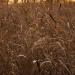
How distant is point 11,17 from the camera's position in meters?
3.28

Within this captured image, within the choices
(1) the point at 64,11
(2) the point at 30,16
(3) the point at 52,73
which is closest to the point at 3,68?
(3) the point at 52,73

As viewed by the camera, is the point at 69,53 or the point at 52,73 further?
the point at 69,53

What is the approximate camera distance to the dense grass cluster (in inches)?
95.1

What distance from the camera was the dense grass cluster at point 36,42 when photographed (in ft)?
7.93

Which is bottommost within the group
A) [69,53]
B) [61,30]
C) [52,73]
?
[52,73]

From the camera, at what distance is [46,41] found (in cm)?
262

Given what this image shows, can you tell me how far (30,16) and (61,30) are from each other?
0.49 m

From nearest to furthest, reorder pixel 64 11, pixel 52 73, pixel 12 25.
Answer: pixel 52 73, pixel 12 25, pixel 64 11

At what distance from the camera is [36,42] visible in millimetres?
2559

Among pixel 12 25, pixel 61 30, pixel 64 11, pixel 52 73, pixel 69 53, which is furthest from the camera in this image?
pixel 64 11

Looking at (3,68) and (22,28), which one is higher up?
(22,28)

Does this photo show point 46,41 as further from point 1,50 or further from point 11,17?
point 11,17

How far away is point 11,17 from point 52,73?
3.79ft

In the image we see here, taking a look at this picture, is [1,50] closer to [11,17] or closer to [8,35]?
[8,35]
